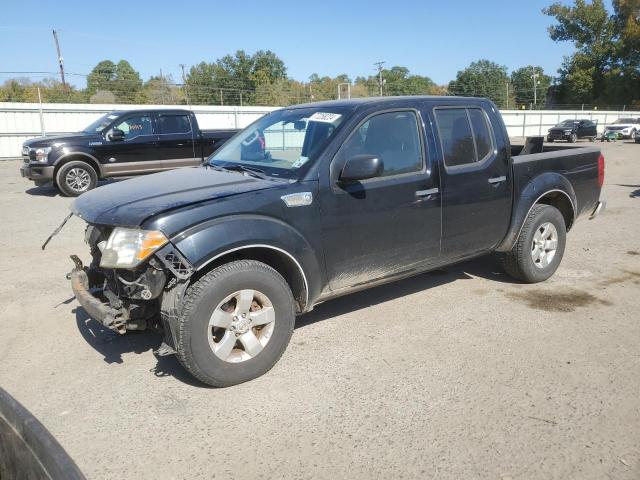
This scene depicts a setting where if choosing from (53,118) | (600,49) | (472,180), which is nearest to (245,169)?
(472,180)

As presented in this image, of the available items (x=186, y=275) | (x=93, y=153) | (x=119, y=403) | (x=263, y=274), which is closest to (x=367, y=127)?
(x=263, y=274)

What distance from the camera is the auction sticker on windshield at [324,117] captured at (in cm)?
400

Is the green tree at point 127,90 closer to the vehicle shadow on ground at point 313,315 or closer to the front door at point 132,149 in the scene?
the front door at point 132,149

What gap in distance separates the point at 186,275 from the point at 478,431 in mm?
1890

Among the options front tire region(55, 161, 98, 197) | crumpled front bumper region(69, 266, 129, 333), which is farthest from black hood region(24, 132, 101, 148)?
crumpled front bumper region(69, 266, 129, 333)

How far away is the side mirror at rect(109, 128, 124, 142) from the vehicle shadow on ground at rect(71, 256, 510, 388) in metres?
7.60

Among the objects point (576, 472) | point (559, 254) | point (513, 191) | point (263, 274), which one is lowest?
point (576, 472)

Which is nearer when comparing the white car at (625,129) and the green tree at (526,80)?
the white car at (625,129)

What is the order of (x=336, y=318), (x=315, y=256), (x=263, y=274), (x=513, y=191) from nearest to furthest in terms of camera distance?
(x=263, y=274) → (x=315, y=256) → (x=336, y=318) → (x=513, y=191)

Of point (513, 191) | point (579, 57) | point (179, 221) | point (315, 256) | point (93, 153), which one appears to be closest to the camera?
point (179, 221)

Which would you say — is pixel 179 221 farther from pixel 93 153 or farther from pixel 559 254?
pixel 93 153

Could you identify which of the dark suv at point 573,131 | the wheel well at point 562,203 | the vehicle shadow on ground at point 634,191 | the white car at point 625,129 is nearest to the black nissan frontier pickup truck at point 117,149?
the wheel well at point 562,203

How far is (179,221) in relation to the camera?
3125 millimetres

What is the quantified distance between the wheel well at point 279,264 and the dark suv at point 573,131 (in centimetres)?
3373
